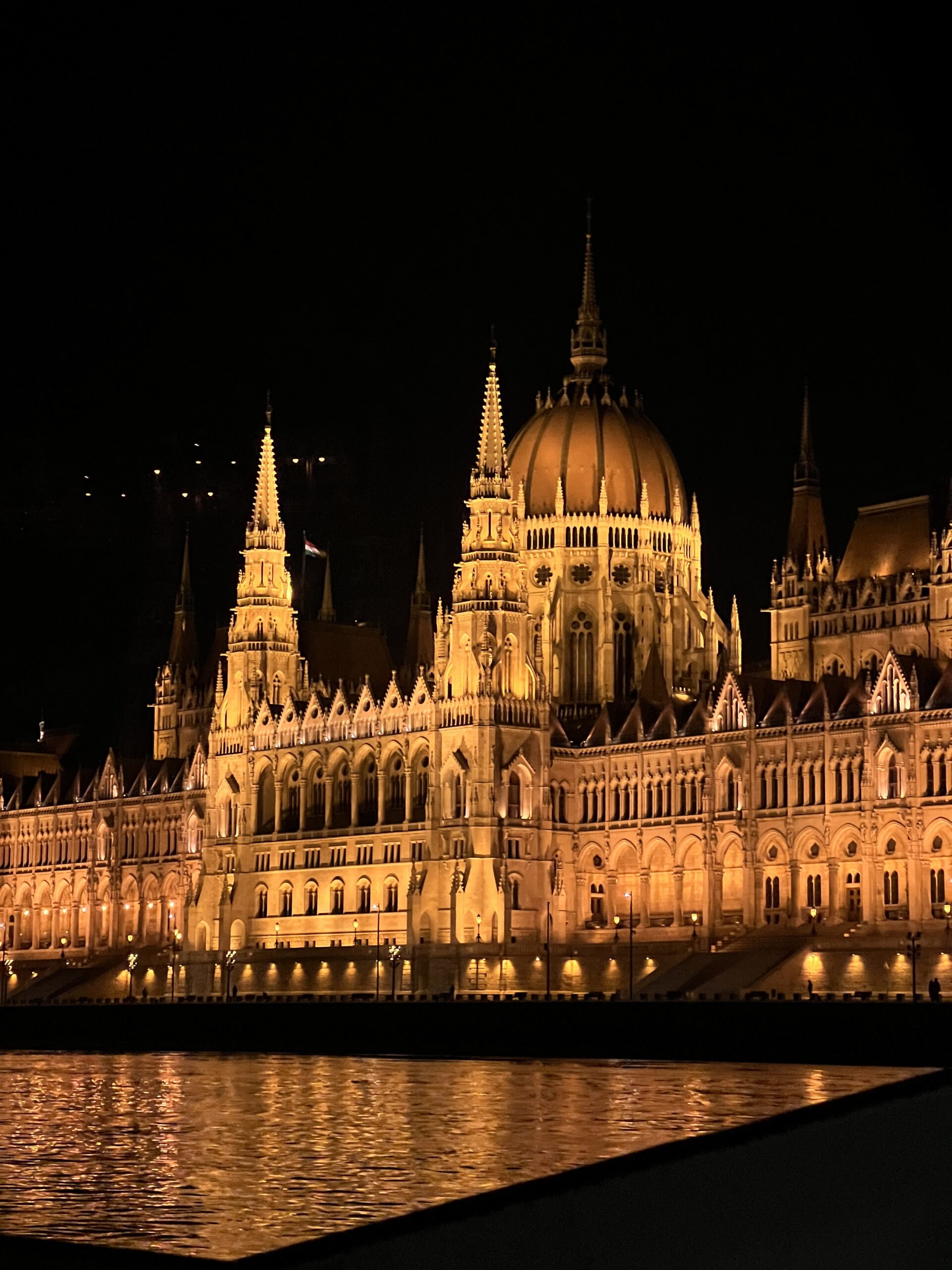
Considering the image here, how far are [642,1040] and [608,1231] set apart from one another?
72.7 m

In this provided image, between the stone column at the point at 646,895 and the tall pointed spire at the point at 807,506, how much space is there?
22184 millimetres

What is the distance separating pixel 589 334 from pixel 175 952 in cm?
4671

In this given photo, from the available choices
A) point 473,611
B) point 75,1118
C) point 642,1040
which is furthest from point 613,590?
point 75,1118

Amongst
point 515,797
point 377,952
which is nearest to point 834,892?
point 515,797

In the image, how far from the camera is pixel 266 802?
468 ft

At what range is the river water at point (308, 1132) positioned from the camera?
96.6ft

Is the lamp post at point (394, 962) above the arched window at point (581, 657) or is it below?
below

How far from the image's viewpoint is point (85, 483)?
176625mm

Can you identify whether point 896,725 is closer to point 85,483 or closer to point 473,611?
point 473,611

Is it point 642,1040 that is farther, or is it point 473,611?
point 473,611

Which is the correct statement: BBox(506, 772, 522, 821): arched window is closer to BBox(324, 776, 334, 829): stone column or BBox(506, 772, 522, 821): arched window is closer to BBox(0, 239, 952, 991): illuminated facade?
BBox(0, 239, 952, 991): illuminated facade

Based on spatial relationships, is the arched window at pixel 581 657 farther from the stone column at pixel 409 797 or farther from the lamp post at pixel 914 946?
the lamp post at pixel 914 946

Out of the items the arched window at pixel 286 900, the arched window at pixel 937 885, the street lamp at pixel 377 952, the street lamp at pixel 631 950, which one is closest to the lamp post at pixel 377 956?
the street lamp at pixel 377 952

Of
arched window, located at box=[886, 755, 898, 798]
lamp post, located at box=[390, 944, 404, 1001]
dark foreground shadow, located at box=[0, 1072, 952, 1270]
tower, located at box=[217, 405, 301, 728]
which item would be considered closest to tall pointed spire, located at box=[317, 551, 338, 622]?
tower, located at box=[217, 405, 301, 728]
